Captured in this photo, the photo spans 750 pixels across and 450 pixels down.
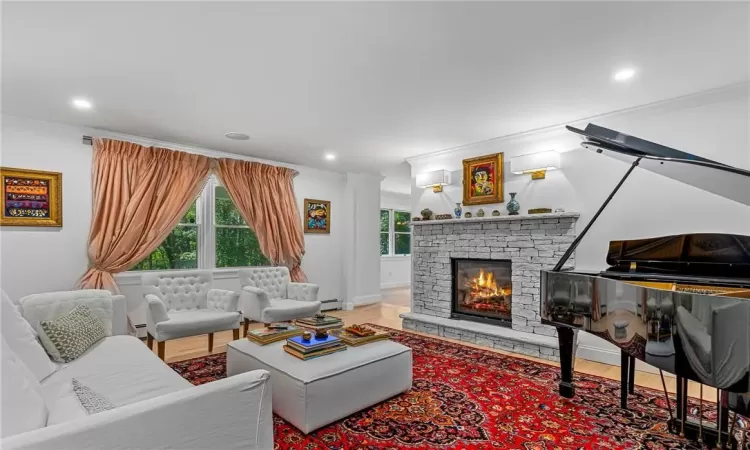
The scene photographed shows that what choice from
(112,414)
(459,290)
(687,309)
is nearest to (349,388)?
(112,414)

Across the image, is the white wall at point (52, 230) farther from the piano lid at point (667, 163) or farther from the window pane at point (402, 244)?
the window pane at point (402, 244)

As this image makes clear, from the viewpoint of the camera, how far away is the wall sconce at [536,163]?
153 inches

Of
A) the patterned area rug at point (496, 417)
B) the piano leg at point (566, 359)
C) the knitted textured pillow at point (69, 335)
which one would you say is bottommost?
the patterned area rug at point (496, 417)

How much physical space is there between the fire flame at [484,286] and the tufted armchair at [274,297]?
6.29 feet

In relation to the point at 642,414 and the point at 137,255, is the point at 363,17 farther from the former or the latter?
the point at 137,255

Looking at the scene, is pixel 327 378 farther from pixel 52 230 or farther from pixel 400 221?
pixel 400 221

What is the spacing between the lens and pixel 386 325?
515 cm

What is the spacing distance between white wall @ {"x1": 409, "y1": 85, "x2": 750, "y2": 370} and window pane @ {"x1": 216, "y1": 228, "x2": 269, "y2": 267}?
11.7 feet

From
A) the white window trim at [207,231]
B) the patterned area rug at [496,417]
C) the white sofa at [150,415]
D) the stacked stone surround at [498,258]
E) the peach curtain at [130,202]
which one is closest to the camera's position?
the white sofa at [150,415]

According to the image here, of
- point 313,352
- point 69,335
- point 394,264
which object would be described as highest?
point 69,335

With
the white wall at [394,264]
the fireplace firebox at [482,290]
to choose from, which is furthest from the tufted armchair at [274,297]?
the white wall at [394,264]

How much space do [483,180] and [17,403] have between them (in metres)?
4.32

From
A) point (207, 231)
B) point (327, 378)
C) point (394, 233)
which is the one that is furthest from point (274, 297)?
point (394, 233)

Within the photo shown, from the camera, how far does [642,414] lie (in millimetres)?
2475
